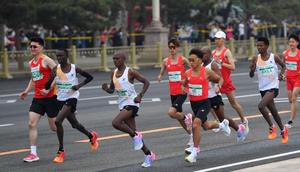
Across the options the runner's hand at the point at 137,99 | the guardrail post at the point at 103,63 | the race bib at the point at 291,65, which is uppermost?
the race bib at the point at 291,65

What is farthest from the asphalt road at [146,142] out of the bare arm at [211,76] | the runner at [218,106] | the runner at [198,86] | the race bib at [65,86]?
the bare arm at [211,76]

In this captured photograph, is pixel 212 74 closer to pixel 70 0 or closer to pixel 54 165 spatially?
pixel 54 165

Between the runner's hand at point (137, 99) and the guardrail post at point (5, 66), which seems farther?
the guardrail post at point (5, 66)

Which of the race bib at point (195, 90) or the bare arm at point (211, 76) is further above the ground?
the bare arm at point (211, 76)

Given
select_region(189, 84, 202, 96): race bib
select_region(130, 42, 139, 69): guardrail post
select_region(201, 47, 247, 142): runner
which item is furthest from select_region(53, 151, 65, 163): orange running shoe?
select_region(130, 42, 139, 69): guardrail post

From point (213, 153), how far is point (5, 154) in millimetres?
3304

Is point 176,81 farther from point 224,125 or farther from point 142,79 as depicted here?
point 142,79

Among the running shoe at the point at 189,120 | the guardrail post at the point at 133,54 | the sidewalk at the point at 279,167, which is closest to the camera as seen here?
the sidewalk at the point at 279,167

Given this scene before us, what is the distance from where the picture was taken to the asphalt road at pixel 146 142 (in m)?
12.4

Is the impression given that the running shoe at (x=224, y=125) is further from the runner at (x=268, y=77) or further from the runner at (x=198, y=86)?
the runner at (x=268, y=77)

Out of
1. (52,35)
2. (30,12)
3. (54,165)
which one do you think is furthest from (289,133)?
(52,35)

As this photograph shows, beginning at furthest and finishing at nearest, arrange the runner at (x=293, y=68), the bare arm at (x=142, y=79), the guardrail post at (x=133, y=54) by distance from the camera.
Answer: the guardrail post at (x=133, y=54) → the runner at (x=293, y=68) → the bare arm at (x=142, y=79)

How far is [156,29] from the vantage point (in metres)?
39.4

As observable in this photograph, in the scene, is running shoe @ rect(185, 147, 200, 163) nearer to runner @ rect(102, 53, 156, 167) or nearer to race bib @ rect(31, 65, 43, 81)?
runner @ rect(102, 53, 156, 167)
